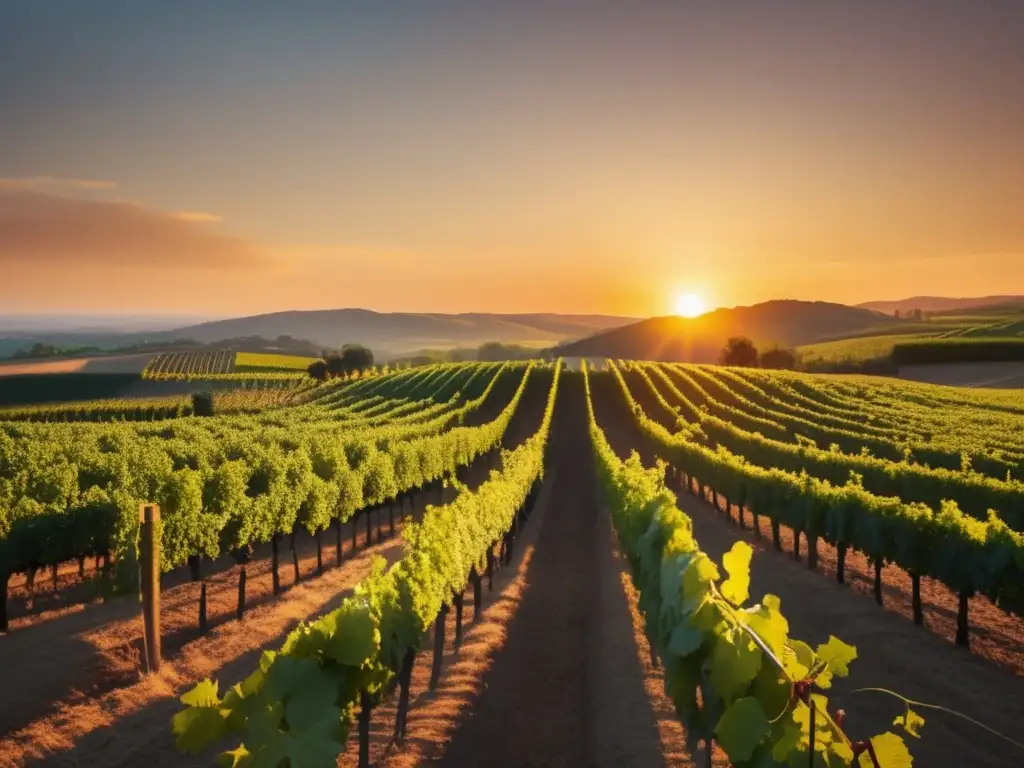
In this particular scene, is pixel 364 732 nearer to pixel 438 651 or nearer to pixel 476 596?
pixel 438 651

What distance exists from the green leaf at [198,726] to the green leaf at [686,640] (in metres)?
3.72

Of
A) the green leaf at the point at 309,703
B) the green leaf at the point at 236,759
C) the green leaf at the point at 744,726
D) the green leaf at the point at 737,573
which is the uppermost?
the green leaf at the point at 737,573

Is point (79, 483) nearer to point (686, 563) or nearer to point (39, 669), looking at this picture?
point (39, 669)

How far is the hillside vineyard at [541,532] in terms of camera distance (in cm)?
554

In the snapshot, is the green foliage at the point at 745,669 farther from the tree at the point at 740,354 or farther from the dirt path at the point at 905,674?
the tree at the point at 740,354

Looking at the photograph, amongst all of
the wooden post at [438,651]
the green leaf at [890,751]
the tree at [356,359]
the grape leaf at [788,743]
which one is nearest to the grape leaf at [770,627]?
the grape leaf at [788,743]

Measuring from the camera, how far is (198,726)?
628cm

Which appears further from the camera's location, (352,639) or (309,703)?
(352,639)

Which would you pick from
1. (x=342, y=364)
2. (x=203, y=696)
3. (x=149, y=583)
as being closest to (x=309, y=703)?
(x=203, y=696)

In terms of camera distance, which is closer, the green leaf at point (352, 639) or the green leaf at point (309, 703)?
the green leaf at point (309, 703)

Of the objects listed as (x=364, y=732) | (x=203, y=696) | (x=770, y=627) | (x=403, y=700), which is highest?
(x=770, y=627)

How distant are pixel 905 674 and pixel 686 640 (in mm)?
10526

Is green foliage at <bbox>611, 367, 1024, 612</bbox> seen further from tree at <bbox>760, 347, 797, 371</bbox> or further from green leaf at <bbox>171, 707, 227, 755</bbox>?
tree at <bbox>760, 347, 797, 371</bbox>

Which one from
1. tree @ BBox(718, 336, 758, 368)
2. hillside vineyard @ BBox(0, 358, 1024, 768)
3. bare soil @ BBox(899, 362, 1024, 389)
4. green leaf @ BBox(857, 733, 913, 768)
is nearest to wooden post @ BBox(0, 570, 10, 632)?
hillside vineyard @ BBox(0, 358, 1024, 768)
